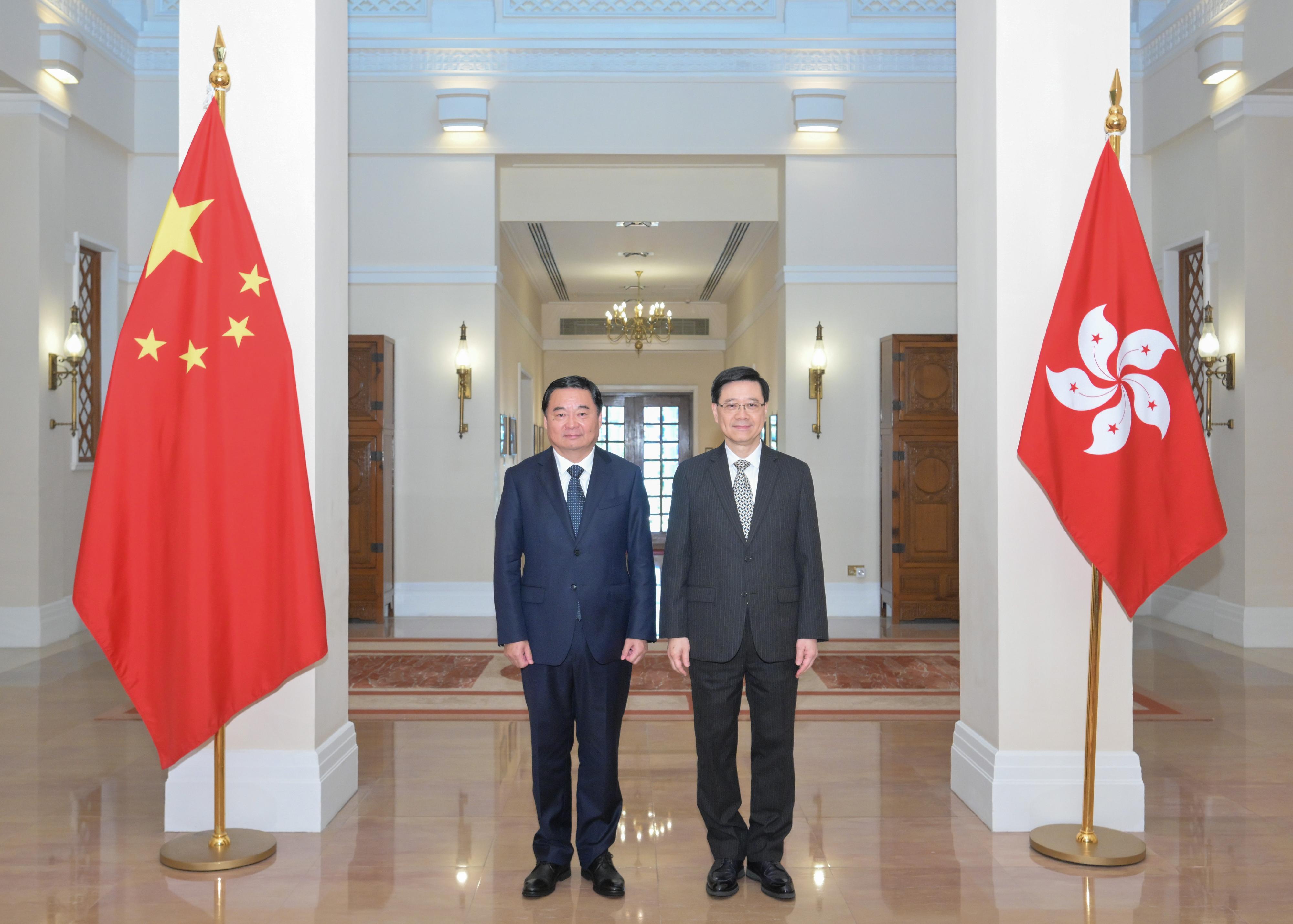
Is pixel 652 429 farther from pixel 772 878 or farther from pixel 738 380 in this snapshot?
pixel 772 878

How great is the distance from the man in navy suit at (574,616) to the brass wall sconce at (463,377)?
6.32 metres

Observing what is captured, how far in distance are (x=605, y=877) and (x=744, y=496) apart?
1.34 m

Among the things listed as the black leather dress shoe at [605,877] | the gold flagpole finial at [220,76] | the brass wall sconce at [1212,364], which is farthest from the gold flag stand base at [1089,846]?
the brass wall sconce at [1212,364]

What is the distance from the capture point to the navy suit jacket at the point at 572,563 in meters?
3.41

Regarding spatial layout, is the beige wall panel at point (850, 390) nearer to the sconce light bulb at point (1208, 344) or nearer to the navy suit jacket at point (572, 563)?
the sconce light bulb at point (1208, 344)

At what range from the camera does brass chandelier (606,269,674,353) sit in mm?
14812

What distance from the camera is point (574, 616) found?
3.40m

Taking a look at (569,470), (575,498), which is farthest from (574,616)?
(569,470)

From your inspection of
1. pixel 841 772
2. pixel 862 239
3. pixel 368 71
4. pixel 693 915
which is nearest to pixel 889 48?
pixel 862 239

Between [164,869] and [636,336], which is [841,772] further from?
[636,336]

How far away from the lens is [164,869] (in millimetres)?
3619

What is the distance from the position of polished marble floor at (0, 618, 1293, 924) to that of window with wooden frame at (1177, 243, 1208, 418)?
4190 mm

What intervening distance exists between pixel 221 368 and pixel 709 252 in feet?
33.0

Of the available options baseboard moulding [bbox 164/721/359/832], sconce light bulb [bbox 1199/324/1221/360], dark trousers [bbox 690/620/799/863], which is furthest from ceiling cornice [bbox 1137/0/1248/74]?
baseboard moulding [bbox 164/721/359/832]
